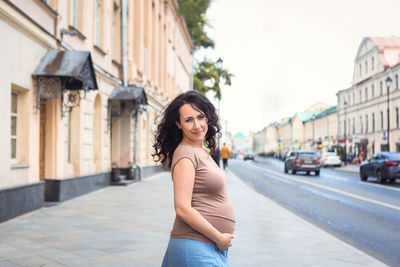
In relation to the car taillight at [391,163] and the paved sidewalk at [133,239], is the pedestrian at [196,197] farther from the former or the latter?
the car taillight at [391,163]

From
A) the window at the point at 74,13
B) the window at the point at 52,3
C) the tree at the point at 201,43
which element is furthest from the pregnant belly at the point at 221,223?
the tree at the point at 201,43

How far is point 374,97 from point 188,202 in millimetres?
60160

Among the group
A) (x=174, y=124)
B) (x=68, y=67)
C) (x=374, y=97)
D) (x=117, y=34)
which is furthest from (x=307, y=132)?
(x=174, y=124)

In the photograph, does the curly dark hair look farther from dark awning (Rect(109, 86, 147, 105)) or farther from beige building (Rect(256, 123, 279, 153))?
beige building (Rect(256, 123, 279, 153))

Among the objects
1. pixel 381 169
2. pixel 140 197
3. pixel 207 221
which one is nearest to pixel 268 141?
pixel 381 169

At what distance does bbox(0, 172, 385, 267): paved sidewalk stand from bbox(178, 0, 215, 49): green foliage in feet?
117

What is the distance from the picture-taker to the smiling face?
2.62 meters

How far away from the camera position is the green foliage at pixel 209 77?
4553 cm

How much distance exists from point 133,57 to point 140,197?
10.7 m

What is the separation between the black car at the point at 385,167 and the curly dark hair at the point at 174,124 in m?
19.4

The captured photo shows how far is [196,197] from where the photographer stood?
2492mm

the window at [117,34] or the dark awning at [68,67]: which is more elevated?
the window at [117,34]

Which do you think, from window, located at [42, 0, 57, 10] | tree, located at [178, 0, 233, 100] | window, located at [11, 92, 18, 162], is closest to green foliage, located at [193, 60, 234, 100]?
tree, located at [178, 0, 233, 100]

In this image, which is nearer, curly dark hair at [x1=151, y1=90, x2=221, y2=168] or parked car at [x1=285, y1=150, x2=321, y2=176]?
curly dark hair at [x1=151, y1=90, x2=221, y2=168]
